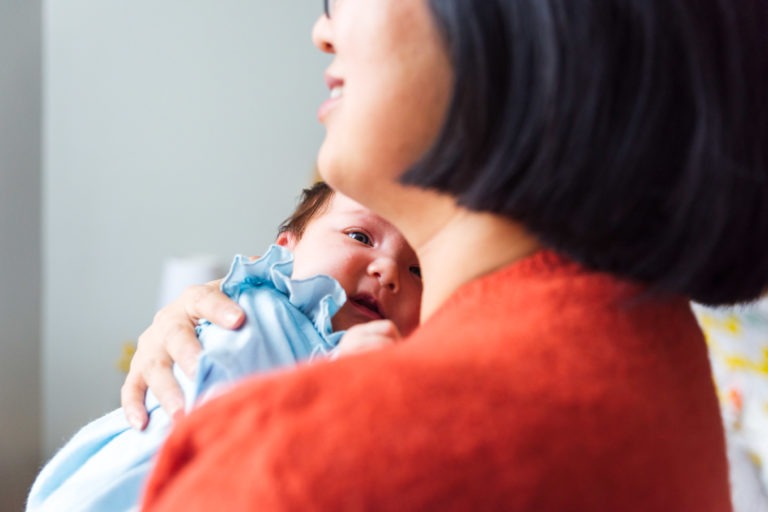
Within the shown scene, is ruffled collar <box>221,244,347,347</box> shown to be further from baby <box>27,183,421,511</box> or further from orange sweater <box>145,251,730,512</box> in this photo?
orange sweater <box>145,251,730,512</box>

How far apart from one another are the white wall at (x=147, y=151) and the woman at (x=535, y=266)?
230 cm

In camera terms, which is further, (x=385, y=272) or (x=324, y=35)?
(x=385, y=272)

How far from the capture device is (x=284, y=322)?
96cm

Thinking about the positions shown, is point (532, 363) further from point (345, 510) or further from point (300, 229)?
point (300, 229)

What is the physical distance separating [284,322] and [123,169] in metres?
2.04

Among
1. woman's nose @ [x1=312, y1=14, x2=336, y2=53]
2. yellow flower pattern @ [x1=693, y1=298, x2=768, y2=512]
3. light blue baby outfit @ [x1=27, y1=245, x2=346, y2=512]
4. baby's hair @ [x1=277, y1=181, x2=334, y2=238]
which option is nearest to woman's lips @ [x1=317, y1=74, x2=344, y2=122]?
woman's nose @ [x1=312, y1=14, x2=336, y2=53]

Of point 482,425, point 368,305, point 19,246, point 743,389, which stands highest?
point 482,425

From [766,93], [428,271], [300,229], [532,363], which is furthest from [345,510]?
[300,229]

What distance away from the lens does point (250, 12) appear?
2781 mm

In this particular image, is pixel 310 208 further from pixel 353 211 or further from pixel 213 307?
pixel 213 307

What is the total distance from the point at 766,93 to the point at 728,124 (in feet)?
0.19

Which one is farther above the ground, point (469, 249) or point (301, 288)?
point (469, 249)

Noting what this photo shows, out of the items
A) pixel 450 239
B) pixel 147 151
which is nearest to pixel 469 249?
pixel 450 239

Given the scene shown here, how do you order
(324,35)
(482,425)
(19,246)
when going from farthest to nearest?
(19,246)
(324,35)
(482,425)
